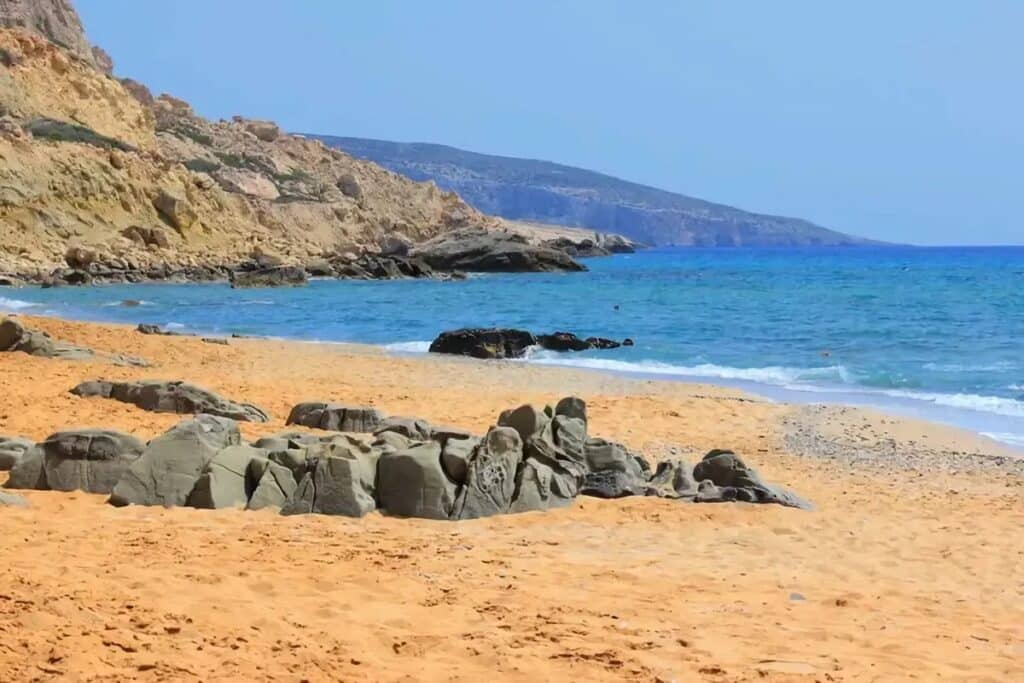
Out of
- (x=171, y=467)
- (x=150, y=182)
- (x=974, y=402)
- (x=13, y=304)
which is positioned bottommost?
(x=13, y=304)

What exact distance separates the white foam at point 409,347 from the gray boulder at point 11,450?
15796mm

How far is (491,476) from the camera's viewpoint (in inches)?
348

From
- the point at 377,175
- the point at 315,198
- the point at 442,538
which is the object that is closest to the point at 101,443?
the point at 442,538

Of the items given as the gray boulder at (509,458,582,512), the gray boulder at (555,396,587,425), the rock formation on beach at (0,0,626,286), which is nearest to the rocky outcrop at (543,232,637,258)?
the rock formation on beach at (0,0,626,286)

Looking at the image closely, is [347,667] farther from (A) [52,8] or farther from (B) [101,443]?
(A) [52,8]

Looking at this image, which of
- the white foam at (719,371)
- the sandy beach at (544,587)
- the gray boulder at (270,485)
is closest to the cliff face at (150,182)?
the white foam at (719,371)

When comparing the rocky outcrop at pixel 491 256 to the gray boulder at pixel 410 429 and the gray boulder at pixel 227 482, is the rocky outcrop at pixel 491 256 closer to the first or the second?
the gray boulder at pixel 410 429

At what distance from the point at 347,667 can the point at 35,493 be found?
14.7 ft

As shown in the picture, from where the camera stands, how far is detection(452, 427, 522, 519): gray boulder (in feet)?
28.1

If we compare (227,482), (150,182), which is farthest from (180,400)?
(150,182)

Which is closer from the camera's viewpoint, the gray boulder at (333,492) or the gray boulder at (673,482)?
the gray boulder at (333,492)

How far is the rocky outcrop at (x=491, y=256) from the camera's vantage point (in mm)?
80125

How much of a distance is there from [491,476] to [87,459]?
3.21 meters

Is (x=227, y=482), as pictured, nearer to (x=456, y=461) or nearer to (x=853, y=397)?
(x=456, y=461)
